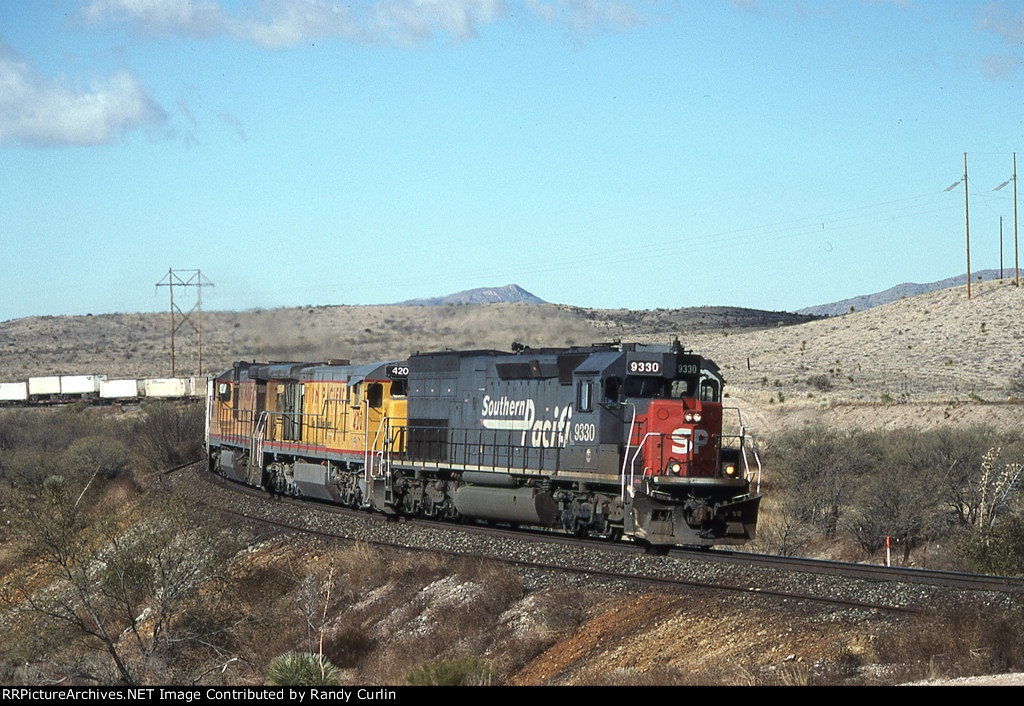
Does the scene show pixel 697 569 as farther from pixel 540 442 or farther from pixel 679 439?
pixel 540 442

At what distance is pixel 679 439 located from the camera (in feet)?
62.7

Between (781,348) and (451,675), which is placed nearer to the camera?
(451,675)

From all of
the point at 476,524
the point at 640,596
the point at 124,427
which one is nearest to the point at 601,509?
the point at 640,596

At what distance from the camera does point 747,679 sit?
1195cm

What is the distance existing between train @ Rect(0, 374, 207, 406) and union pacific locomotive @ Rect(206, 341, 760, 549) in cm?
4401

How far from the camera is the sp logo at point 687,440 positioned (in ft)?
62.6

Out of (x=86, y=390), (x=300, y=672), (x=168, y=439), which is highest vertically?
(x=86, y=390)

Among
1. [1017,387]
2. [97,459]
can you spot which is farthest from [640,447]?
[1017,387]

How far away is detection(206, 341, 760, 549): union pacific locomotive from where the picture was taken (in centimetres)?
1903

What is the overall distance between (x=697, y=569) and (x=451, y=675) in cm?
696

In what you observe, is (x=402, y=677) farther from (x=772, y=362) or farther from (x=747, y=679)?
(x=772, y=362)

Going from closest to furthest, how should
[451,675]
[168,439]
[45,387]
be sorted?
1. [451,675]
2. [168,439]
3. [45,387]

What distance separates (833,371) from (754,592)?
48.4 m

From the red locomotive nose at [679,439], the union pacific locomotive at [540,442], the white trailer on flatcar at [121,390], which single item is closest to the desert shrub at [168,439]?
the union pacific locomotive at [540,442]
